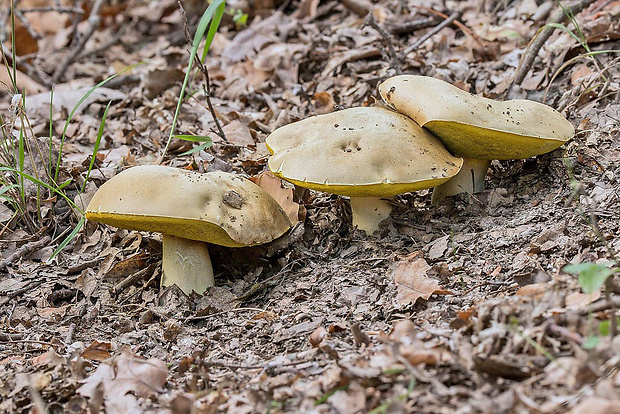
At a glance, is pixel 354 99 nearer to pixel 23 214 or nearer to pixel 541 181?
pixel 541 181

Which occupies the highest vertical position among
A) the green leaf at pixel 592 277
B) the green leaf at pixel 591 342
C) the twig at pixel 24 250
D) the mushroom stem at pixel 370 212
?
the green leaf at pixel 592 277

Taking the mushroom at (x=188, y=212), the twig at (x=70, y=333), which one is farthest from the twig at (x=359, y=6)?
the twig at (x=70, y=333)

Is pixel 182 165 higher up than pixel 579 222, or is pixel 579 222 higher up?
pixel 579 222

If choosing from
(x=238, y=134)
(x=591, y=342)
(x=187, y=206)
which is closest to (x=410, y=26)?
(x=238, y=134)

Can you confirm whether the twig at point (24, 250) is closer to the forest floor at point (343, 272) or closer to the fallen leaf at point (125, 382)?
the forest floor at point (343, 272)

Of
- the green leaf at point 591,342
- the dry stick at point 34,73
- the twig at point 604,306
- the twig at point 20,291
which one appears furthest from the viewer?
the dry stick at point 34,73

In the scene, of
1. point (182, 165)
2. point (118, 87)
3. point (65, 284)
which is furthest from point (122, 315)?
point (118, 87)
